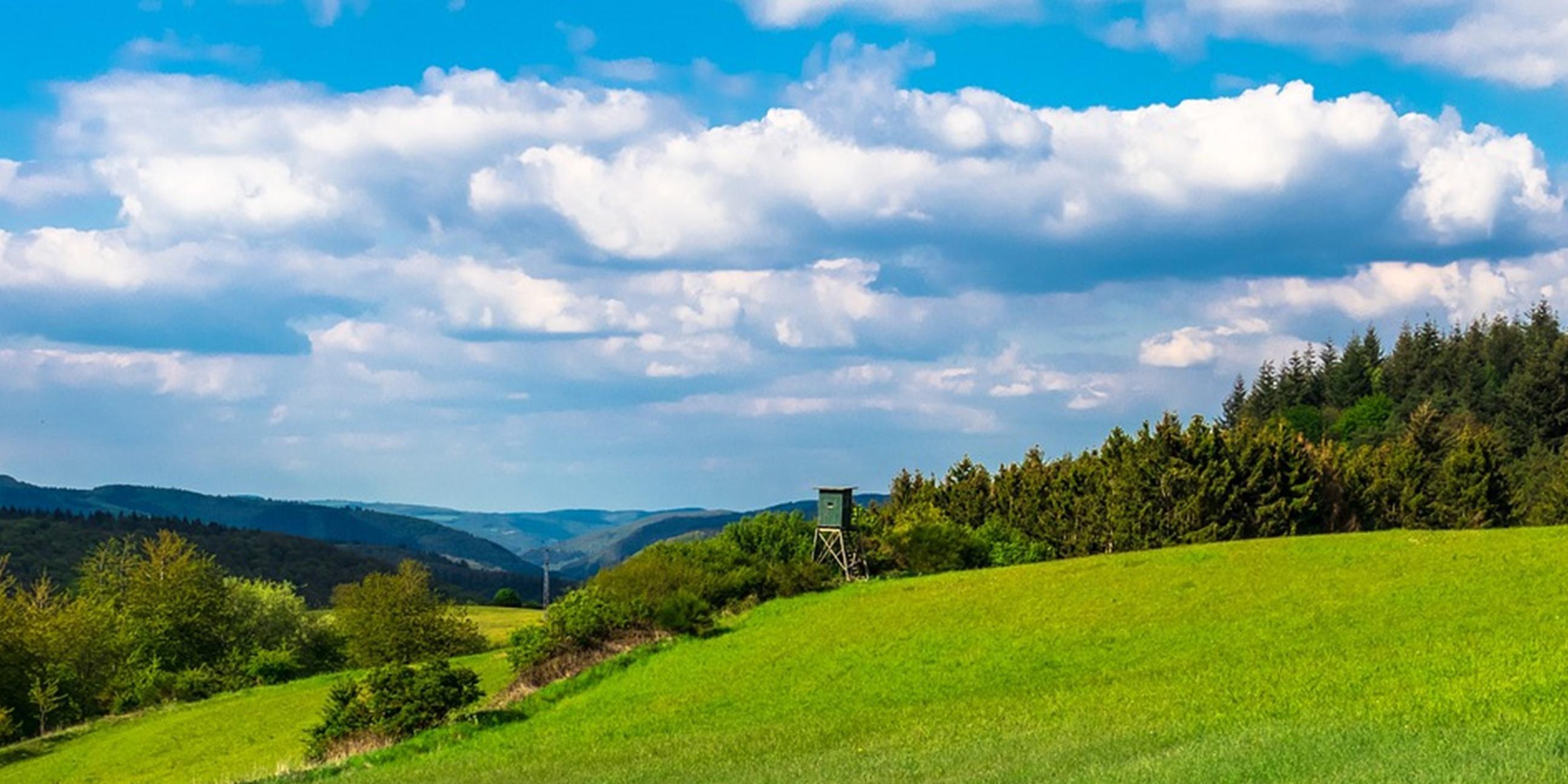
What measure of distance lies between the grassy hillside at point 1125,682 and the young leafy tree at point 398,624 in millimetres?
52813

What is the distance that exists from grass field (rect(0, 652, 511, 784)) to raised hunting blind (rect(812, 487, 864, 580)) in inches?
791

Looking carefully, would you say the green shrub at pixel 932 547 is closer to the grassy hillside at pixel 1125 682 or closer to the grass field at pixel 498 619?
the grassy hillside at pixel 1125 682

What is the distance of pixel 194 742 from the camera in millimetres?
68750

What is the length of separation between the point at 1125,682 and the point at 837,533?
44568mm

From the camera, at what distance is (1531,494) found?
459 ft

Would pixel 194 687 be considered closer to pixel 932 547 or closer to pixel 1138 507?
pixel 932 547

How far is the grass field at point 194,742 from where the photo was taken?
197 feet

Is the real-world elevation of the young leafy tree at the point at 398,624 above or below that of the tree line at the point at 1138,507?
below

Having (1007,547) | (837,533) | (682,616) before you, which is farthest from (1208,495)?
(682,616)

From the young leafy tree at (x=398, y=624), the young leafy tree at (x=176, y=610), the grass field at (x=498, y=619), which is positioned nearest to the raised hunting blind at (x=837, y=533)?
the young leafy tree at (x=398, y=624)

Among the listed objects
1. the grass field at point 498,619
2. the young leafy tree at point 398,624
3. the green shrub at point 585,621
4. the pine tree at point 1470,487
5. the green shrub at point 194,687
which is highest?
the pine tree at point 1470,487

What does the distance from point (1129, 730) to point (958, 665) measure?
60.1 ft

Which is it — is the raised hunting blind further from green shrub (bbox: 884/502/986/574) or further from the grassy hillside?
the grassy hillside

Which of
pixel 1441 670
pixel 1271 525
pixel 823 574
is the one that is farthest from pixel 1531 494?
pixel 1441 670
